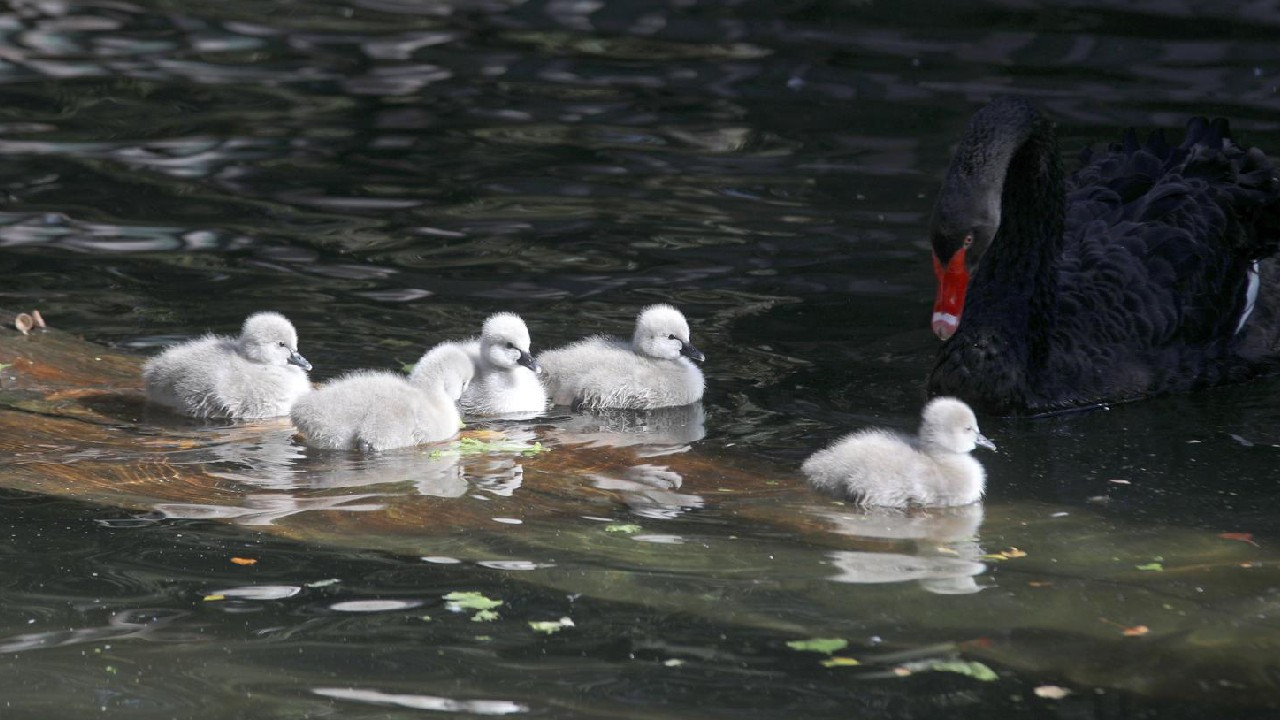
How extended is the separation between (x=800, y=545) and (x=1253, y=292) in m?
3.78

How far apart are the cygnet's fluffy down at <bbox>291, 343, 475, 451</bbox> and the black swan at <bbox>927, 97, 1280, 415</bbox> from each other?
6.23 feet

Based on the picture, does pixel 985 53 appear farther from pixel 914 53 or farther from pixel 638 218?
pixel 638 218

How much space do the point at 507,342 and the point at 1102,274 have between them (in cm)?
273

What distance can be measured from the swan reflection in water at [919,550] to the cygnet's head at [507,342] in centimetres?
161

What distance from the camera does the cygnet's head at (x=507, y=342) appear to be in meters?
6.63

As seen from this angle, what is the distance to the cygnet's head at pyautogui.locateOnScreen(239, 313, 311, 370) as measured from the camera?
6527 millimetres

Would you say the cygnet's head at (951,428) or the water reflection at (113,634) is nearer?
the water reflection at (113,634)

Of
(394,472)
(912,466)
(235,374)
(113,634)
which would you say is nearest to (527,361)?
(394,472)

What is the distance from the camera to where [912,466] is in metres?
5.59

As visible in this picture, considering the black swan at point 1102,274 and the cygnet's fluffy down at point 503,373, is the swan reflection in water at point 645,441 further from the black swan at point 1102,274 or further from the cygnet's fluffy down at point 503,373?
the black swan at point 1102,274

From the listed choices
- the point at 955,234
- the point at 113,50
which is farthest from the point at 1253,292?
the point at 113,50

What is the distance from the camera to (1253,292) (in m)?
8.04

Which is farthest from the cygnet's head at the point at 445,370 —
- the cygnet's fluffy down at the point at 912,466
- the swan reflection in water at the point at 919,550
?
the swan reflection in water at the point at 919,550

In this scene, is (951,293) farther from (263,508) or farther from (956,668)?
(263,508)
